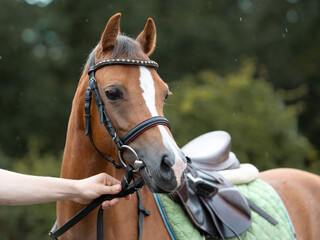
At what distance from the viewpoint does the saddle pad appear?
103 inches

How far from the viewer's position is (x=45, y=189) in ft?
6.21

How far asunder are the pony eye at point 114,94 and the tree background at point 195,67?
508cm

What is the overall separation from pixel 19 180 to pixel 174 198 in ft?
3.85

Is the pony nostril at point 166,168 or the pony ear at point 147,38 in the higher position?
the pony ear at point 147,38

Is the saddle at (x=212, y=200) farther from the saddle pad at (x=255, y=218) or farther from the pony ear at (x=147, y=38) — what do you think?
the pony ear at (x=147, y=38)

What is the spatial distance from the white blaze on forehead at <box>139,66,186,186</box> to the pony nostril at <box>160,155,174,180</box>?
0.08 feet

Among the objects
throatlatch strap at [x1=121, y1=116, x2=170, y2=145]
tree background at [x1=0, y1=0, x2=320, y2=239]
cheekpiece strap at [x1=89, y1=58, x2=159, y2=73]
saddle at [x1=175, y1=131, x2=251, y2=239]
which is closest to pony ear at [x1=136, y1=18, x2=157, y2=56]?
cheekpiece strap at [x1=89, y1=58, x2=159, y2=73]

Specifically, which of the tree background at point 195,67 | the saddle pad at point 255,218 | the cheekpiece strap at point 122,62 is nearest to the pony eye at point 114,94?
the cheekpiece strap at point 122,62

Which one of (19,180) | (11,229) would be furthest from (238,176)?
(11,229)

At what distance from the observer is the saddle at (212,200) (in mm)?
2742

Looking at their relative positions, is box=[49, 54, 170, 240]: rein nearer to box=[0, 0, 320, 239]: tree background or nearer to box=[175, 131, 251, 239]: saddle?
box=[175, 131, 251, 239]: saddle

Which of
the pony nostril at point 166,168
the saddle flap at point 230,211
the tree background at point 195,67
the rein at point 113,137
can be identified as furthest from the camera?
the tree background at point 195,67

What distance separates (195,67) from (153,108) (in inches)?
529

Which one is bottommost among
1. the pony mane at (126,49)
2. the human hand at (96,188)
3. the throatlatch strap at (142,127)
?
the human hand at (96,188)
